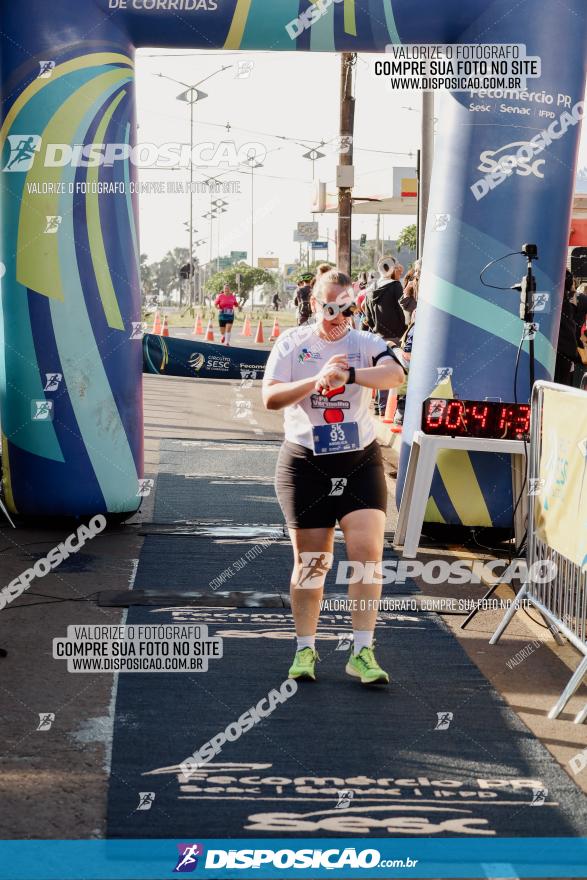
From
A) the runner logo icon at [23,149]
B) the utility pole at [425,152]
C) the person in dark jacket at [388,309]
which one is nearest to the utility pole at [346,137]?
the utility pole at [425,152]

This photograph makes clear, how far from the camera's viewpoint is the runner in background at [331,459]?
589 centimetres

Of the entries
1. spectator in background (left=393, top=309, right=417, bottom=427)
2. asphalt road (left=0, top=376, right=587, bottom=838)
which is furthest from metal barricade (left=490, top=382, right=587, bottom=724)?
spectator in background (left=393, top=309, right=417, bottom=427)

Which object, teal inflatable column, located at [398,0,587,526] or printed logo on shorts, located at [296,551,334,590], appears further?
teal inflatable column, located at [398,0,587,526]

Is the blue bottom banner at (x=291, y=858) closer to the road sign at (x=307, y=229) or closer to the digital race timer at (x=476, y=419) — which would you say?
the digital race timer at (x=476, y=419)

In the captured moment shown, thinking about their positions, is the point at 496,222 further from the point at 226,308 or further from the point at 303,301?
the point at 226,308

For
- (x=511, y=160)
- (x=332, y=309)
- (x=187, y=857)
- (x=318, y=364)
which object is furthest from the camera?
(x=511, y=160)

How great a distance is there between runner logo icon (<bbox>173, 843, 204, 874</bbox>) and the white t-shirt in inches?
89.9

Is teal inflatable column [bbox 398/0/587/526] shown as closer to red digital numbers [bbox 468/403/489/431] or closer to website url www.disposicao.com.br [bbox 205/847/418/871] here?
red digital numbers [bbox 468/403/489/431]

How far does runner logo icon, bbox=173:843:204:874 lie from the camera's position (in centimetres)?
402

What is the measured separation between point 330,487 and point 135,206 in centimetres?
424

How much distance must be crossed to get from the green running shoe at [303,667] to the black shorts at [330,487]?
642mm

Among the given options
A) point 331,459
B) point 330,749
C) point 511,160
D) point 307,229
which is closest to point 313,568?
point 331,459

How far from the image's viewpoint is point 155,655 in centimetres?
648

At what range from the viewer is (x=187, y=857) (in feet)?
13.4
